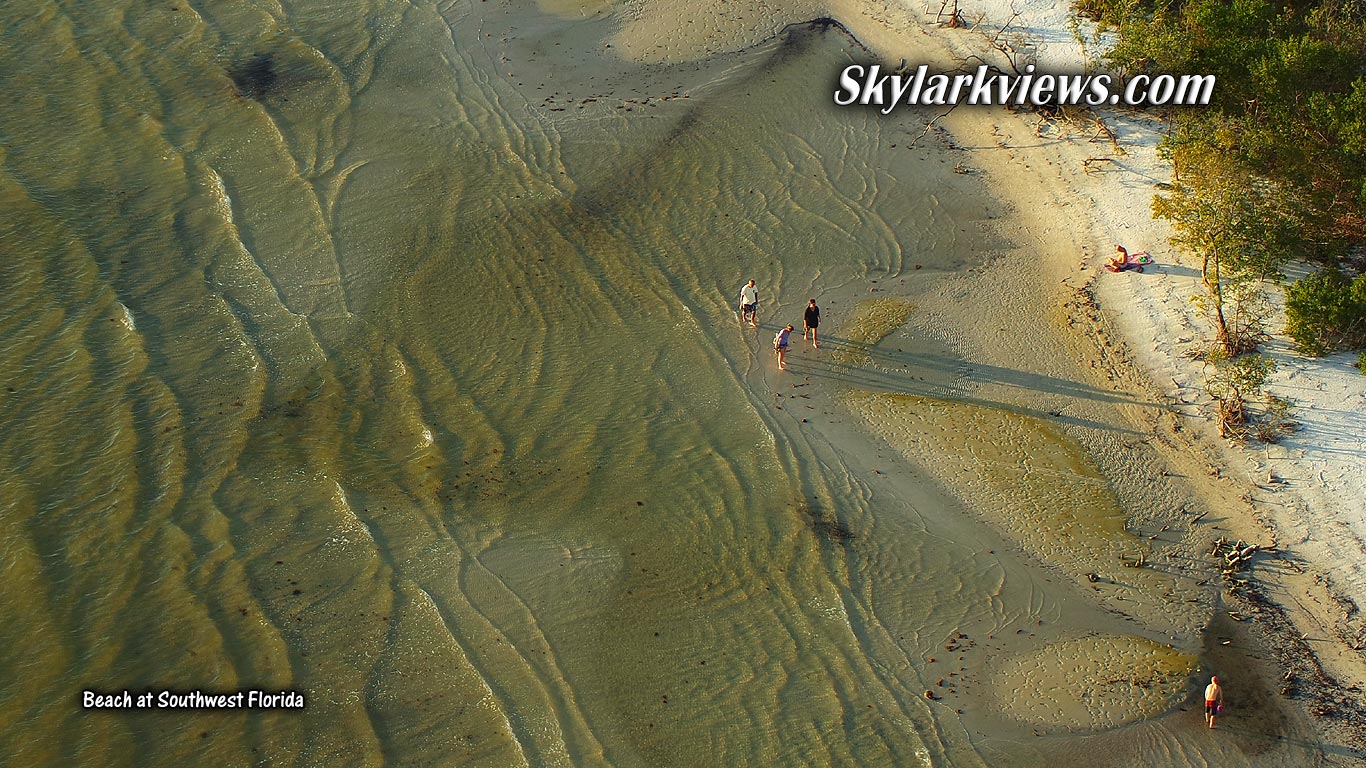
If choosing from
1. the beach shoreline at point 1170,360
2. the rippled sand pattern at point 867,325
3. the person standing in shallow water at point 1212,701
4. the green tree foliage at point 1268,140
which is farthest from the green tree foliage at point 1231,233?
the person standing in shallow water at point 1212,701

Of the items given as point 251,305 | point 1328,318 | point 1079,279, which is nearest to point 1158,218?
point 1079,279

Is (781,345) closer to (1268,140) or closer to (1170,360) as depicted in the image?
(1170,360)

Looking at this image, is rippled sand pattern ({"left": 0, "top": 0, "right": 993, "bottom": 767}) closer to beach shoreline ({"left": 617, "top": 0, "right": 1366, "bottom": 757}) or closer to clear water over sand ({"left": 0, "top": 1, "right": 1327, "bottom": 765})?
clear water over sand ({"left": 0, "top": 1, "right": 1327, "bottom": 765})

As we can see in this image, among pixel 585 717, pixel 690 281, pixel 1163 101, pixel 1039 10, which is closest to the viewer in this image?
pixel 585 717

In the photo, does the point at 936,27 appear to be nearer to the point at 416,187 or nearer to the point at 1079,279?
the point at 1079,279

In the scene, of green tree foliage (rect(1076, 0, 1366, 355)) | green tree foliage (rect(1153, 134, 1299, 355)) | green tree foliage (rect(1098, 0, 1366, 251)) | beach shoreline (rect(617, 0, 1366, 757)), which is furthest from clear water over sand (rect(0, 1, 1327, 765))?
green tree foliage (rect(1098, 0, 1366, 251))

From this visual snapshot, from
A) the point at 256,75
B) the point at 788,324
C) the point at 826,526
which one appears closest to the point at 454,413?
the point at 826,526
